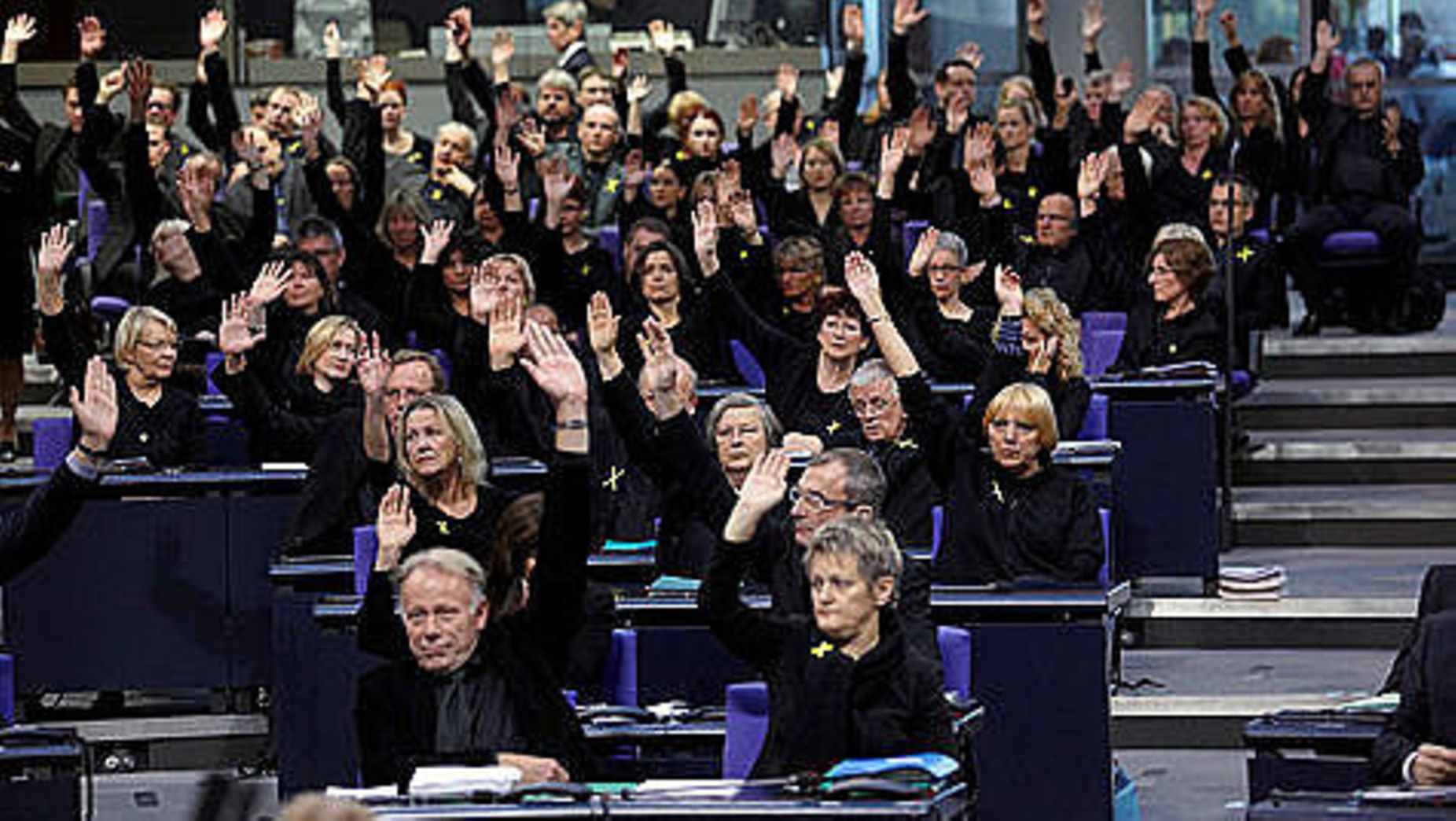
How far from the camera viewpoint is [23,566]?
22.2 feet

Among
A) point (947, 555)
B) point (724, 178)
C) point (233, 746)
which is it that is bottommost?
point (233, 746)

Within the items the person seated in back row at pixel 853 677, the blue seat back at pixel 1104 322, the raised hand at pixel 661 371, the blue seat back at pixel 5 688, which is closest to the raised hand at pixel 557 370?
the raised hand at pixel 661 371

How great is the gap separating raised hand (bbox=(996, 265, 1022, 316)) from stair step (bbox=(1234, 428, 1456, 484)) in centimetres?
255

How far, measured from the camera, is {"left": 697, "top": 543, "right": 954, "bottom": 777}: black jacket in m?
5.96

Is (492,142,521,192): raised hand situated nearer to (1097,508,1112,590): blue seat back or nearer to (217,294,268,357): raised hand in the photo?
(217,294,268,357): raised hand

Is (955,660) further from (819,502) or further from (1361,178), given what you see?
(1361,178)

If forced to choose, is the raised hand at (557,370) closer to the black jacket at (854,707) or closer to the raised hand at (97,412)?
the black jacket at (854,707)

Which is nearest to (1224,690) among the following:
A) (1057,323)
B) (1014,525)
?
(1014,525)

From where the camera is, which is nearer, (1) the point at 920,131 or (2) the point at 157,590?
(2) the point at 157,590

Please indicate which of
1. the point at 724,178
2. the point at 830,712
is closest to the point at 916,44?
the point at 724,178

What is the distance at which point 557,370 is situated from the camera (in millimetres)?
6422

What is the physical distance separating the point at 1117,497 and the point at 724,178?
7.60ft

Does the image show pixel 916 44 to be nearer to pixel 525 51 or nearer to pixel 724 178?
pixel 525 51

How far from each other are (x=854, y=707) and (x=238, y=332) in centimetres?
359
